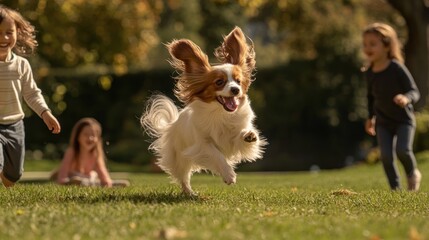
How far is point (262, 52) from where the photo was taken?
149 feet

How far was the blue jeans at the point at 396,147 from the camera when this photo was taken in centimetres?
991

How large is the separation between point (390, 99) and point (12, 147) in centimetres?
442

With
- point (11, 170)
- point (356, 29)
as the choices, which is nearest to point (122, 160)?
point (356, 29)

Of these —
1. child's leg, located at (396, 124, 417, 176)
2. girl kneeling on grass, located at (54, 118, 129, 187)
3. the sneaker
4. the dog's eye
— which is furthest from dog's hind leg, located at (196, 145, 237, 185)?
girl kneeling on grass, located at (54, 118, 129, 187)

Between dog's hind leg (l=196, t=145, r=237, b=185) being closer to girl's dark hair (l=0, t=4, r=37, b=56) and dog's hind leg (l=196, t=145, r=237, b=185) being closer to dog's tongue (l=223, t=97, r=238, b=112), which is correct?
dog's tongue (l=223, t=97, r=238, b=112)

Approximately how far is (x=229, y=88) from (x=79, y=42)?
55.2 feet

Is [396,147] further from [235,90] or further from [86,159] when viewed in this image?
[86,159]

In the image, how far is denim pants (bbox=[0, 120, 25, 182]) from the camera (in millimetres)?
8000

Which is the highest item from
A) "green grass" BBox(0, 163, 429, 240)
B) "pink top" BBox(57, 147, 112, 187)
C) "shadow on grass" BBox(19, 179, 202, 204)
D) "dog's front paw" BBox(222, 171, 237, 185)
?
"dog's front paw" BBox(222, 171, 237, 185)

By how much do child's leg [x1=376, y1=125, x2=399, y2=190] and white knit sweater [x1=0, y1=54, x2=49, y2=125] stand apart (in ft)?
13.3

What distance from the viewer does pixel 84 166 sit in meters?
12.6

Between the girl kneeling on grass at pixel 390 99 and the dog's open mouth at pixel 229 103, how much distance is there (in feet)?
10.2

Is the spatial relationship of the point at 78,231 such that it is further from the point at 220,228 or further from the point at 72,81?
the point at 72,81

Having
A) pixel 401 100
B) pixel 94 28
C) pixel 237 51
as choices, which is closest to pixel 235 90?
pixel 237 51
